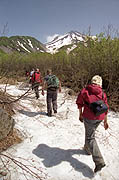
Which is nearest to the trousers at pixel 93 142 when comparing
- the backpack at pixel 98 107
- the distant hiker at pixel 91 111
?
the distant hiker at pixel 91 111

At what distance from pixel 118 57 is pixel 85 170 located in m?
5.30

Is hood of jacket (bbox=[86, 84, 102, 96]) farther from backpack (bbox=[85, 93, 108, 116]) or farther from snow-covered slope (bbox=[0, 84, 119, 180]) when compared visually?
snow-covered slope (bbox=[0, 84, 119, 180])

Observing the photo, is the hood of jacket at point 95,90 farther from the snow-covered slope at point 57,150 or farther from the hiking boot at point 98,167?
the hiking boot at point 98,167

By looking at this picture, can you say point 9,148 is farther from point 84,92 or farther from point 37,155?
point 84,92

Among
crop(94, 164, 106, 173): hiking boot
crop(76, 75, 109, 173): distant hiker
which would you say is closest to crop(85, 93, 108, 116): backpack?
crop(76, 75, 109, 173): distant hiker

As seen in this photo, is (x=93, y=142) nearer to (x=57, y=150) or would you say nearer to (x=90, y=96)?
(x=90, y=96)

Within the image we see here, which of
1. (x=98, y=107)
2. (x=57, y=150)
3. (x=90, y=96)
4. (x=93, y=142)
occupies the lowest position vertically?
(x=57, y=150)

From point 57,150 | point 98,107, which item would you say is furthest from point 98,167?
point 98,107

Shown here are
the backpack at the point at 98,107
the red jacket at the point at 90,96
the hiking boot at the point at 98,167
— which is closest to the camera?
the backpack at the point at 98,107

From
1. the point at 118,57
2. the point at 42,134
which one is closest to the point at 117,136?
the point at 42,134

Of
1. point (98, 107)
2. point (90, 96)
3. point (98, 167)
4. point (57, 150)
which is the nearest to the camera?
point (98, 107)

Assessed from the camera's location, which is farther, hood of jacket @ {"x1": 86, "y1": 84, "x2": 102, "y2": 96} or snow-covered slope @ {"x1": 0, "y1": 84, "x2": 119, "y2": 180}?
snow-covered slope @ {"x1": 0, "y1": 84, "x2": 119, "y2": 180}

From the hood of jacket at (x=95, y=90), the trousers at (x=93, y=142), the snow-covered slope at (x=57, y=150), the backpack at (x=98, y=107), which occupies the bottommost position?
the snow-covered slope at (x=57, y=150)

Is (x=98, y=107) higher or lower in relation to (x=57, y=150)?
higher
